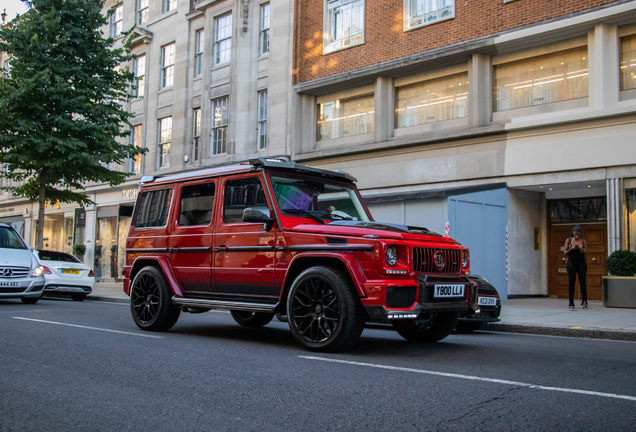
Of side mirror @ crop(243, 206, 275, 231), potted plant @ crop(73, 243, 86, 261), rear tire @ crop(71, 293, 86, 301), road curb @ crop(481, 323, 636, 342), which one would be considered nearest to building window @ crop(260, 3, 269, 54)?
rear tire @ crop(71, 293, 86, 301)

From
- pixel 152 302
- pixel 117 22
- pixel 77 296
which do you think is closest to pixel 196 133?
pixel 117 22

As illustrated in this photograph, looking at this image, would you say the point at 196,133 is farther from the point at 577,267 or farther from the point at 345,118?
the point at 577,267

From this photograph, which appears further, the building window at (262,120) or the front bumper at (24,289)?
the building window at (262,120)

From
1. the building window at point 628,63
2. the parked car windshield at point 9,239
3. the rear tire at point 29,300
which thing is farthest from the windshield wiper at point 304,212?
the building window at point 628,63

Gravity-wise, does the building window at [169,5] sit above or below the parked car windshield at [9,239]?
above

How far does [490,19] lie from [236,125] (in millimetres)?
10693

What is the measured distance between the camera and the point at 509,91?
16.6m

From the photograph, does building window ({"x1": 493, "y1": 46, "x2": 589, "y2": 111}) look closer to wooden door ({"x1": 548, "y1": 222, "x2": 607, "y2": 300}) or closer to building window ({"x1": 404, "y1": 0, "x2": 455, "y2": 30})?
building window ({"x1": 404, "y1": 0, "x2": 455, "y2": 30})

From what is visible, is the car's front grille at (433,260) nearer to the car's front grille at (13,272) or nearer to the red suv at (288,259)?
the red suv at (288,259)

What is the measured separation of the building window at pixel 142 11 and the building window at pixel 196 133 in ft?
22.6

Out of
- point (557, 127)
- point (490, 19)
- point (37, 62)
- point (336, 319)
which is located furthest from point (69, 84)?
point (336, 319)

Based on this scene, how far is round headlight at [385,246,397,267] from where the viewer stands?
5.95 metres

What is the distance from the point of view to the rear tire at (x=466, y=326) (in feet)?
30.7

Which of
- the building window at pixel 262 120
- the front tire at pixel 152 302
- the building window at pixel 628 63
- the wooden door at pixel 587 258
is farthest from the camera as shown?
the building window at pixel 262 120
